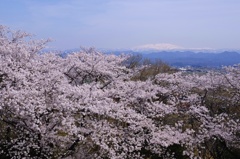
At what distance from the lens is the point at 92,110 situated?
11664 millimetres

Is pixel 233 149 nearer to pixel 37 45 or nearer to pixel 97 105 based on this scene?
pixel 97 105

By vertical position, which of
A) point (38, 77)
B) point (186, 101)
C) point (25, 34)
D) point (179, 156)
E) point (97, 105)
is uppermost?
point (25, 34)

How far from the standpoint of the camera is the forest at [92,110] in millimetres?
11484

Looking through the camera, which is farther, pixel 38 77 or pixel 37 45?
pixel 37 45

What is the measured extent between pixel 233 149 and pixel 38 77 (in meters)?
11.9

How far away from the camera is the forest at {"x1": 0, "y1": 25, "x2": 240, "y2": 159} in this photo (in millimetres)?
11484

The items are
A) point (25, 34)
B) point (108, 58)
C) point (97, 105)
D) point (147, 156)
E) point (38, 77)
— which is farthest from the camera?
point (108, 58)

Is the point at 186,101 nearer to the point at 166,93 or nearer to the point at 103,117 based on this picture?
the point at 166,93

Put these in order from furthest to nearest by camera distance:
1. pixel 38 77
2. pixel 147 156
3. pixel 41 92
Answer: pixel 147 156 < pixel 38 77 < pixel 41 92

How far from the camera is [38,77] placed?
42.4 ft

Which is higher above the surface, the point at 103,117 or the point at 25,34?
the point at 25,34

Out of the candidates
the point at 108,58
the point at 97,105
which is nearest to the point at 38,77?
the point at 97,105

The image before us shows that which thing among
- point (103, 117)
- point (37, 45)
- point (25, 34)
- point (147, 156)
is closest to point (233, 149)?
point (147, 156)

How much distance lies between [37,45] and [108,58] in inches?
275
